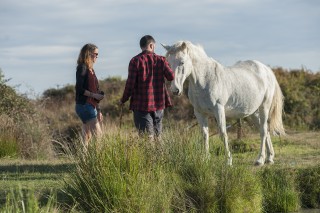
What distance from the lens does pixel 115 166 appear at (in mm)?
7934

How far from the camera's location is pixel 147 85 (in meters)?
9.80

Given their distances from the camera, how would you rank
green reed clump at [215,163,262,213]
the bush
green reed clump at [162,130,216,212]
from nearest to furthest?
1. green reed clump at [162,130,216,212]
2. green reed clump at [215,163,262,213]
3. the bush

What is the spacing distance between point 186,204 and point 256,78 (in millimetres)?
Result: 4367

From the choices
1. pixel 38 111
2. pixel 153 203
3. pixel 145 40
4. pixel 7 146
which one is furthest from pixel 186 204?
pixel 38 111

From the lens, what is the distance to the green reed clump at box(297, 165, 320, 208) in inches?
412

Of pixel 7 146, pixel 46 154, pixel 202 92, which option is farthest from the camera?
pixel 46 154

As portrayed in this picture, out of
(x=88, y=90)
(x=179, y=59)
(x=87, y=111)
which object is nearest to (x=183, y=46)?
(x=179, y=59)

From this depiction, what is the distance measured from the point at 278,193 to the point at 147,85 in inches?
103

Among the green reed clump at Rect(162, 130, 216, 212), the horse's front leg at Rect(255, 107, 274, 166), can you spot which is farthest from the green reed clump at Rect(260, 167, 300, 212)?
the horse's front leg at Rect(255, 107, 274, 166)

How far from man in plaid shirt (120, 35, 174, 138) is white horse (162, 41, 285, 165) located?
0.52 metres

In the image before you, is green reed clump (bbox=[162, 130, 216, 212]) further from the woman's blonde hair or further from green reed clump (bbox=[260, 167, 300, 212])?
the woman's blonde hair

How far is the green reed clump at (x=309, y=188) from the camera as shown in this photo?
10.5 m

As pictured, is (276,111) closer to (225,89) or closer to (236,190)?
(225,89)

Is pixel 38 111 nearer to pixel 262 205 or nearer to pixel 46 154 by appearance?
pixel 46 154
